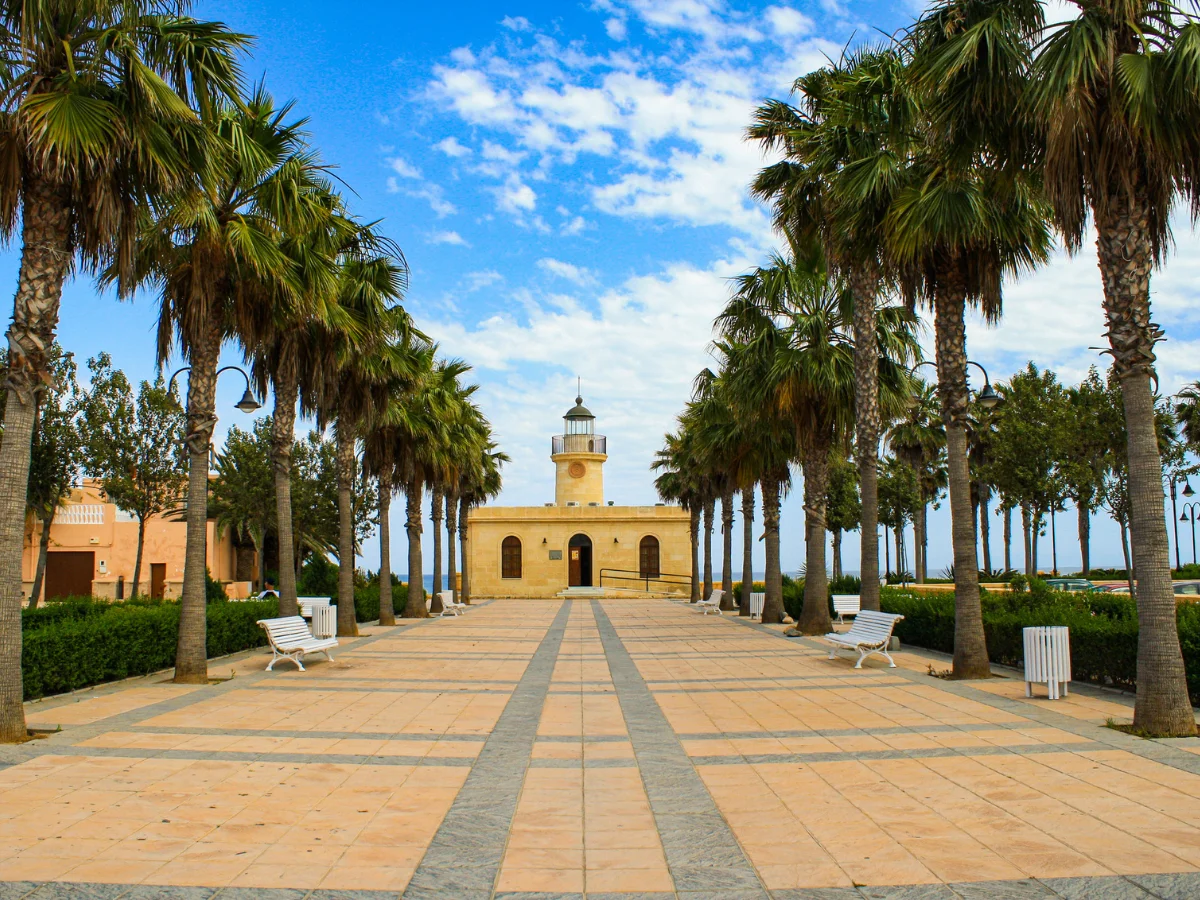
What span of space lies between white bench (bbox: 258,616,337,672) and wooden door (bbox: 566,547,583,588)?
120 feet

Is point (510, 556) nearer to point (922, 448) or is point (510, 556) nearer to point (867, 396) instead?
point (922, 448)

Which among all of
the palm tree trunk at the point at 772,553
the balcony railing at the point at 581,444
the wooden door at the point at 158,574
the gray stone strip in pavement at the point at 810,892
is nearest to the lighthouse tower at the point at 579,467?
the balcony railing at the point at 581,444

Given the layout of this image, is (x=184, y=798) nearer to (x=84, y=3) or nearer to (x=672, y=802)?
(x=672, y=802)

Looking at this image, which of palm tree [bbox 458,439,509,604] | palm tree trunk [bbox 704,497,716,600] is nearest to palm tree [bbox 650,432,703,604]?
palm tree trunk [bbox 704,497,716,600]

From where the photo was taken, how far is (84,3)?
26.9 feet

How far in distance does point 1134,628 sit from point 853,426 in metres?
9.28

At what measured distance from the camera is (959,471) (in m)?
12.2

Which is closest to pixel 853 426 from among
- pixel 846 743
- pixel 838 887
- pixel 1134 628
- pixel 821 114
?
pixel 821 114

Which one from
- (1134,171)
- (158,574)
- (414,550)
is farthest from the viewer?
(158,574)

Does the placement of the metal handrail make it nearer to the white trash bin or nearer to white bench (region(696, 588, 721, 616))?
white bench (region(696, 588, 721, 616))

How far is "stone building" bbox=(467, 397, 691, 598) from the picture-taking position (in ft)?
162

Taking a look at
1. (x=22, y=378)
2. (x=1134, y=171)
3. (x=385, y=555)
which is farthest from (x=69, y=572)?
(x=1134, y=171)

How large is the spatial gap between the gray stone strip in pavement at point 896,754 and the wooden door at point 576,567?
4308 cm

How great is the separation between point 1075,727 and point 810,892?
5.26 metres
